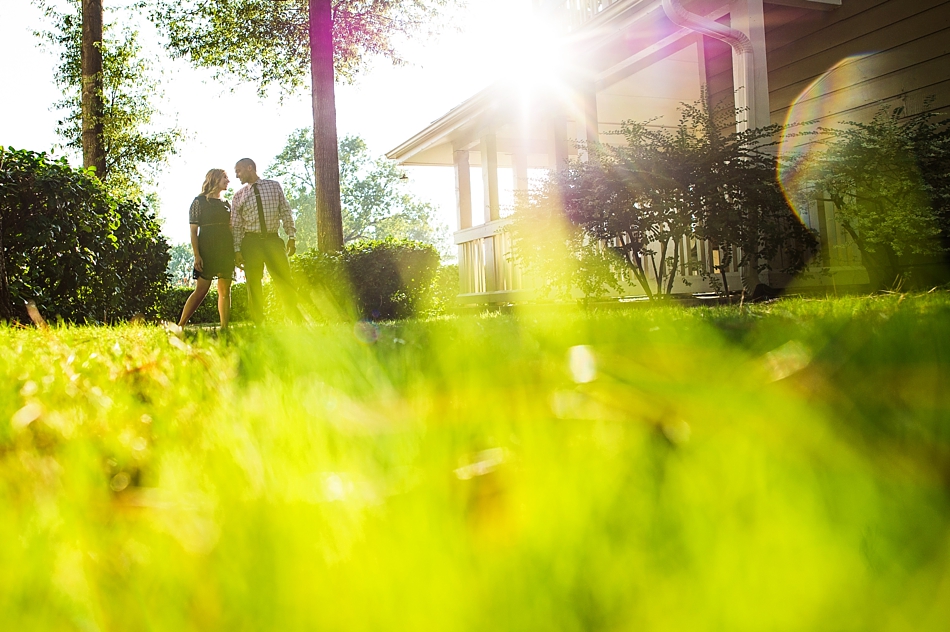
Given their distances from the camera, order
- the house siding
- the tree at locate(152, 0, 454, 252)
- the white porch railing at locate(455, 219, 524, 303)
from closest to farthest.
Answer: the house siding → the white porch railing at locate(455, 219, 524, 303) → the tree at locate(152, 0, 454, 252)

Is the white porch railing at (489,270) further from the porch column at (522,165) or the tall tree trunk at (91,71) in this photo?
the tall tree trunk at (91,71)

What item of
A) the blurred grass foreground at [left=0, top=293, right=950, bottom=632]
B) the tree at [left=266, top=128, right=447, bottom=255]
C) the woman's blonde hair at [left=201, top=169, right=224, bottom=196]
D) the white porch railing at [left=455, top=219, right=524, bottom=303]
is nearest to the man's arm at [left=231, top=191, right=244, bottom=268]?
the woman's blonde hair at [left=201, top=169, right=224, bottom=196]

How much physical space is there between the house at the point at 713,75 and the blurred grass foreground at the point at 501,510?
692 cm

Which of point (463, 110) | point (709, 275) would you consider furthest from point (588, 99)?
point (709, 275)

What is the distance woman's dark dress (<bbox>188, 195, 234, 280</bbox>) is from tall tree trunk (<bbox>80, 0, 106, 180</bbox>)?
27.8ft

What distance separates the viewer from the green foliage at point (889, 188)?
5.77 m

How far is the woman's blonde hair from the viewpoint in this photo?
7375mm

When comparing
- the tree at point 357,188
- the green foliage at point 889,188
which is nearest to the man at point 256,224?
the green foliage at point 889,188

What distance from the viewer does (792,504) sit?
2.14 feet

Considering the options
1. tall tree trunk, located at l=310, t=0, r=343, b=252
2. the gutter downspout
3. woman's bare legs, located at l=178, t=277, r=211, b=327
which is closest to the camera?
woman's bare legs, located at l=178, t=277, r=211, b=327

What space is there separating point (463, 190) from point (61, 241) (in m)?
9.86

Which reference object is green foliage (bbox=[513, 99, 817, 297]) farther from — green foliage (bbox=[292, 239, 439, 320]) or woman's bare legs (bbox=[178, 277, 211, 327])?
woman's bare legs (bbox=[178, 277, 211, 327])

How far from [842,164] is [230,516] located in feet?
22.1

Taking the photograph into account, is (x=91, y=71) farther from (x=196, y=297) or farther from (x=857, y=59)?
(x=857, y=59)
